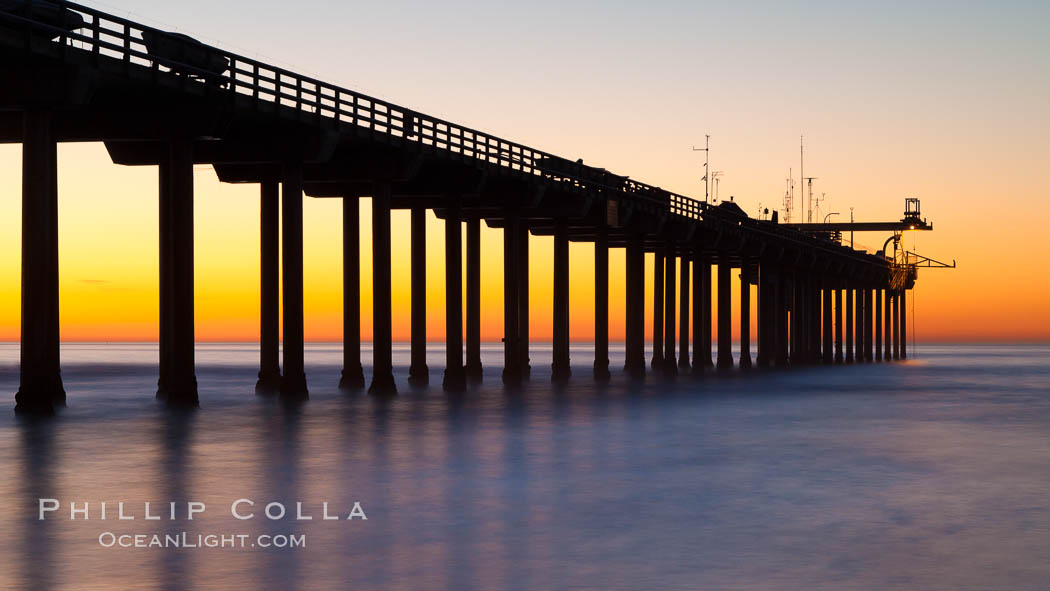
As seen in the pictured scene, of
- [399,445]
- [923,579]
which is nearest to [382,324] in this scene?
[399,445]

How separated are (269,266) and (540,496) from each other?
Answer: 23.9 metres

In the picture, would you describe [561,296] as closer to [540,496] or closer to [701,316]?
[701,316]

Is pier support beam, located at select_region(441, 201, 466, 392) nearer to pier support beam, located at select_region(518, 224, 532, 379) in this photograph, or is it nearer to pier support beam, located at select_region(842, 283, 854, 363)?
pier support beam, located at select_region(518, 224, 532, 379)

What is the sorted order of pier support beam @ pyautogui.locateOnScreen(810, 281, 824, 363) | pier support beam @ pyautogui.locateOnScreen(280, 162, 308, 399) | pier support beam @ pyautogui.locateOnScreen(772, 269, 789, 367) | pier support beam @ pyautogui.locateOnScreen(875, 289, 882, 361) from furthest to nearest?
pier support beam @ pyautogui.locateOnScreen(875, 289, 882, 361) → pier support beam @ pyautogui.locateOnScreen(810, 281, 824, 363) → pier support beam @ pyautogui.locateOnScreen(772, 269, 789, 367) → pier support beam @ pyautogui.locateOnScreen(280, 162, 308, 399)

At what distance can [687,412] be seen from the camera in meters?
36.5

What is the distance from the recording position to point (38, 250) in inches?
1165

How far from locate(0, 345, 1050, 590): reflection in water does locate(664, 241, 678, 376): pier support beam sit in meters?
34.9

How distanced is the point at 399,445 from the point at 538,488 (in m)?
6.81

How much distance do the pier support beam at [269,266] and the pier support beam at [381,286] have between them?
11.3 ft

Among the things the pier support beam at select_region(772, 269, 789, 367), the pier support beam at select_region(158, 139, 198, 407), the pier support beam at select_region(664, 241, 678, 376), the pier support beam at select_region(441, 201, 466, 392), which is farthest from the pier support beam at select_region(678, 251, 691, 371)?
the pier support beam at select_region(158, 139, 198, 407)

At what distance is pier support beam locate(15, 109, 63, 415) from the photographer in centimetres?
2945

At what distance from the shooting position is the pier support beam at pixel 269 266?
3959 centimetres

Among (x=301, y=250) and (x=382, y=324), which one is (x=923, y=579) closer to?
(x=301, y=250)

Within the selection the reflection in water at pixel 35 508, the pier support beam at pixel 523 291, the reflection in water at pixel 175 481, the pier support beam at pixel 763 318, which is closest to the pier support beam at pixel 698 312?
the pier support beam at pixel 763 318
